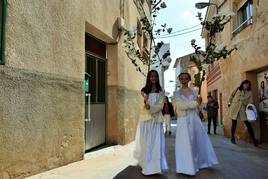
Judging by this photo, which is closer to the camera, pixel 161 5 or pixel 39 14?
pixel 39 14

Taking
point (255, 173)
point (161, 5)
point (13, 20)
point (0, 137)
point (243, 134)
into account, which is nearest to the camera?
point (0, 137)

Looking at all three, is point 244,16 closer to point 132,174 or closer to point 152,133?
point 152,133

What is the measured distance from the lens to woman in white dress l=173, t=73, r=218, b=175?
216 inches

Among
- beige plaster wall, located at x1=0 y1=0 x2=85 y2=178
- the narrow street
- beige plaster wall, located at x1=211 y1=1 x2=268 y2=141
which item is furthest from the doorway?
beige plaster wall, located at x1=211 y1=1 x2=268 y2=141

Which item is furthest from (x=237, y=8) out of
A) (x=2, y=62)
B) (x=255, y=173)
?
(x=2, y=62)

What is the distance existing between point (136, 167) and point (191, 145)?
118cm

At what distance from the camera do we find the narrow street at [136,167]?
531 centimetres

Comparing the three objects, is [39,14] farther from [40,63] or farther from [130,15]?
[130,15]

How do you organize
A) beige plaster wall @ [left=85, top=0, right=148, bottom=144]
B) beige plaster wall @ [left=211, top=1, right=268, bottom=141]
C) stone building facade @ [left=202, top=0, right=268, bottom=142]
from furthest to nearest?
stone building facade @ [left=202, top=0, right=268, bottom=142]
beige plaster wall @ [left=211, top=1, right=268, bottom=141]
beige plaster wall @ [left=85, top=0, right=148, bottom=144]

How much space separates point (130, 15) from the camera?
10961 millimetres

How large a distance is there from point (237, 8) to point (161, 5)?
3.65 m

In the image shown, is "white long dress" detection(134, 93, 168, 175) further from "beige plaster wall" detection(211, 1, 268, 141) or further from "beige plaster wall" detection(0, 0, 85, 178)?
"beige plaster wall" detection(211, 1, 268, 141)

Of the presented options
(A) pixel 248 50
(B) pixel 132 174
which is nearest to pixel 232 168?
(B) pixel 132 174

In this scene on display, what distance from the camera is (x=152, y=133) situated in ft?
18.4
